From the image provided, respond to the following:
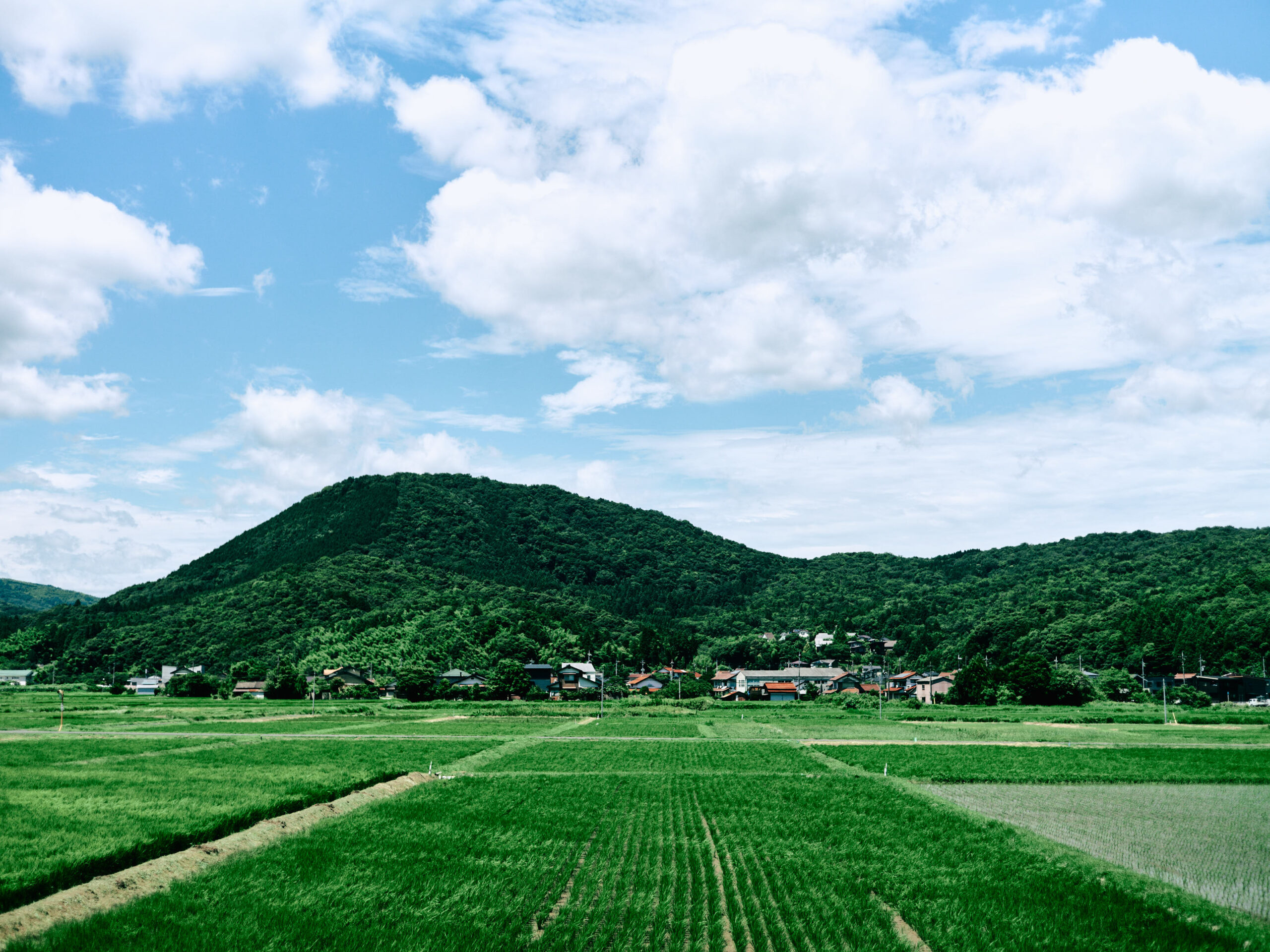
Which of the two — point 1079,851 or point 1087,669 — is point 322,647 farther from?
point 1079,851

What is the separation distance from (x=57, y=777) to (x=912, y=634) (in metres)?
138

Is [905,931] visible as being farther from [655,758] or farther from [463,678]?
[463,678]

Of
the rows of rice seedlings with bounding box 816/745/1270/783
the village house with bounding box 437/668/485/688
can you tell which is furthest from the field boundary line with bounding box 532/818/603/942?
the village house with bounding box 437/668/485/688

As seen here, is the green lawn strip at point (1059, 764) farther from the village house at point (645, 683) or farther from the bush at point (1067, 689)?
the village house at point (645, 683)

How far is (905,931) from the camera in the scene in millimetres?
13578

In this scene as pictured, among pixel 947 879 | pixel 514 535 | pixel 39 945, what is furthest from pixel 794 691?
pixel 39 945

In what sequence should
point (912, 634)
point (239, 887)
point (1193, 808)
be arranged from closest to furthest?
point (239, 887)
point (1193, 808)
point (912, 634)

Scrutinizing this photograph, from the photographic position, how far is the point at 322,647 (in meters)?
109

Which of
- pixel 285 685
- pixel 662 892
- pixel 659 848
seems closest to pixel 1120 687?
pixel 285 685

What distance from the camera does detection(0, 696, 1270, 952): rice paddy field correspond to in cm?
1313

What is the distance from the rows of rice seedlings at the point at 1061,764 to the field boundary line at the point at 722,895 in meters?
15.2

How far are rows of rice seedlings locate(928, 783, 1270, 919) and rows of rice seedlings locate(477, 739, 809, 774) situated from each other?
8.05 m

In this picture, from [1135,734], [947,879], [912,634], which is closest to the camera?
[947,879]

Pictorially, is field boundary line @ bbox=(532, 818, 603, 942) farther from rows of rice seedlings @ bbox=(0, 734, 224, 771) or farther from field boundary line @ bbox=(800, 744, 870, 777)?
rows of rice seedlings @ bbox=(0, 734, 224, 771)
